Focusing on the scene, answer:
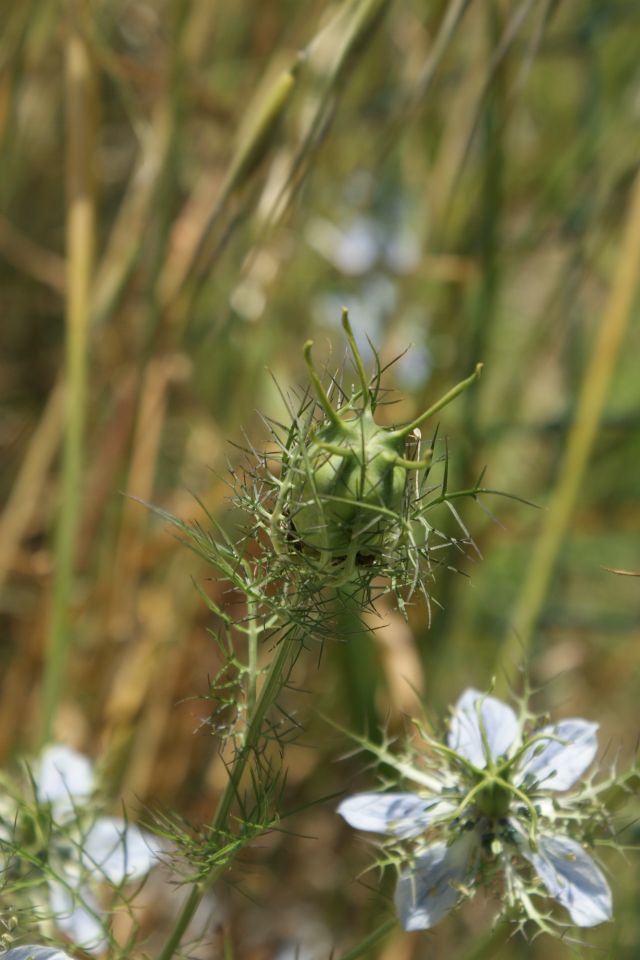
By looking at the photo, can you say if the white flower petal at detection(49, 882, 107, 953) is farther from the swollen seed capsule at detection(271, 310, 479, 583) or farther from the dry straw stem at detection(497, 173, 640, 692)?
the dry straw stem at detection(497, 173, 640, 692)

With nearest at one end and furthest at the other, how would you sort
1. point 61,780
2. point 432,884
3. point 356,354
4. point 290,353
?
point 356,354
point 432,884
point 61,780
point 290,353

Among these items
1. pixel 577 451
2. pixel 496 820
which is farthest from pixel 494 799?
pixel 577 451

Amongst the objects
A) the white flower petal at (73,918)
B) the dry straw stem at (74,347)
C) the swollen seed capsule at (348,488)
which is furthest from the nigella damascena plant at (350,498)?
the dry straw stem at (74,347)

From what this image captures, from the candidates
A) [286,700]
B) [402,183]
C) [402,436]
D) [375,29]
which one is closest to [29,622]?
[286,700]

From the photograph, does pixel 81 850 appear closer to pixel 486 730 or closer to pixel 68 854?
pixel 68 854

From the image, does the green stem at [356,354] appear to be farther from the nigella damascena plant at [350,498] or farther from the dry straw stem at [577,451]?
the dry straw stem at [577,451]
